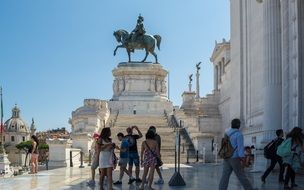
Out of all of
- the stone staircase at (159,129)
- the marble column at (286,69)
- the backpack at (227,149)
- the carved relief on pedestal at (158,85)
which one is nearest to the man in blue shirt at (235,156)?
the backpack at (227,149)

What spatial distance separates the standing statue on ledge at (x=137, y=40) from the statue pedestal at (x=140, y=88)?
2.26 m

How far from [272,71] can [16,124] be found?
544ft

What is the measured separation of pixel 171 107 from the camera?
7331cm

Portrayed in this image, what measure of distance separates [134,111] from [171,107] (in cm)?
461

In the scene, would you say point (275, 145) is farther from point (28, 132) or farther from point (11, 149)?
point (28, 132)

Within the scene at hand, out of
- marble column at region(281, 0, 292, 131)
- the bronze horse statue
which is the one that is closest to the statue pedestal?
the bronze horse statue

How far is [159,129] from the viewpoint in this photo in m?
52.3

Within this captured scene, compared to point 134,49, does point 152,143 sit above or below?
below

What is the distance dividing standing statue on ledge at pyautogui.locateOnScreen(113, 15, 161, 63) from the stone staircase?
1845 centimetres

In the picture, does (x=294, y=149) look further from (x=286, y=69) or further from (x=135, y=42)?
(x=135, y=42)

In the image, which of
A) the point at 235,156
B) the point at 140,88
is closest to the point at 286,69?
the point at 235,156

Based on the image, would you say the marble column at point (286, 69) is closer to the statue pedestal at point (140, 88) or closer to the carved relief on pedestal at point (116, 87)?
the statue pedestal at point (140, 88)

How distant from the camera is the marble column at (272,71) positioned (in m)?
24.2

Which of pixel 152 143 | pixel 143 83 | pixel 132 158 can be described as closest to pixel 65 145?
pixel 132 158
